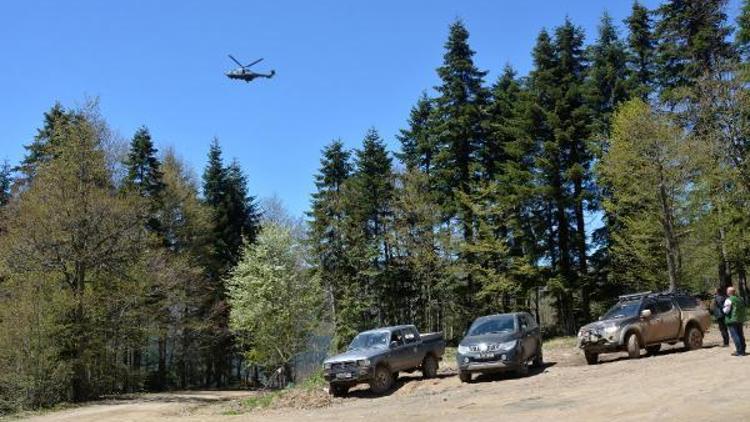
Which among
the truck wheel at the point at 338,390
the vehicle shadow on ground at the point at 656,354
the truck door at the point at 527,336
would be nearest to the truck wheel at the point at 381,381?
the truck wheel at the point at 338,390

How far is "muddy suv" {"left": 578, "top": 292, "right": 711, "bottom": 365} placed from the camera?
19.2m

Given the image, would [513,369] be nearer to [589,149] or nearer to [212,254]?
[589,149]

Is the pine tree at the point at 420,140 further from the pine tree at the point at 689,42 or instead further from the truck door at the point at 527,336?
the truck door at the point at 527,336

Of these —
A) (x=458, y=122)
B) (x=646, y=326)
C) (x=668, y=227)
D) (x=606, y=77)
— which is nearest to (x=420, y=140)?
(x=458, y=122)

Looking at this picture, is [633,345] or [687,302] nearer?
[633,345]

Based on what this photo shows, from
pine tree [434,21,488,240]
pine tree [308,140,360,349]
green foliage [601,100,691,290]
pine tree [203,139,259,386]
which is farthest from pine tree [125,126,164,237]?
green foliage [601,100,691,290]

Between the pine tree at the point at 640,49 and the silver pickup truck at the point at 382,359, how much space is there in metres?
27.8

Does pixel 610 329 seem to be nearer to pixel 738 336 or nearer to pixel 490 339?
pixel 738 336

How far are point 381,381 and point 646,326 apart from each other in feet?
26.9

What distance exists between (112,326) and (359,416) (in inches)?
728

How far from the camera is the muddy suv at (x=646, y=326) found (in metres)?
19.2

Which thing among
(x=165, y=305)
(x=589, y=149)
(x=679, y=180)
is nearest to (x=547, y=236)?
(x=589, y=149)

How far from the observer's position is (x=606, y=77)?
41781mm

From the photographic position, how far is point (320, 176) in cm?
5097
